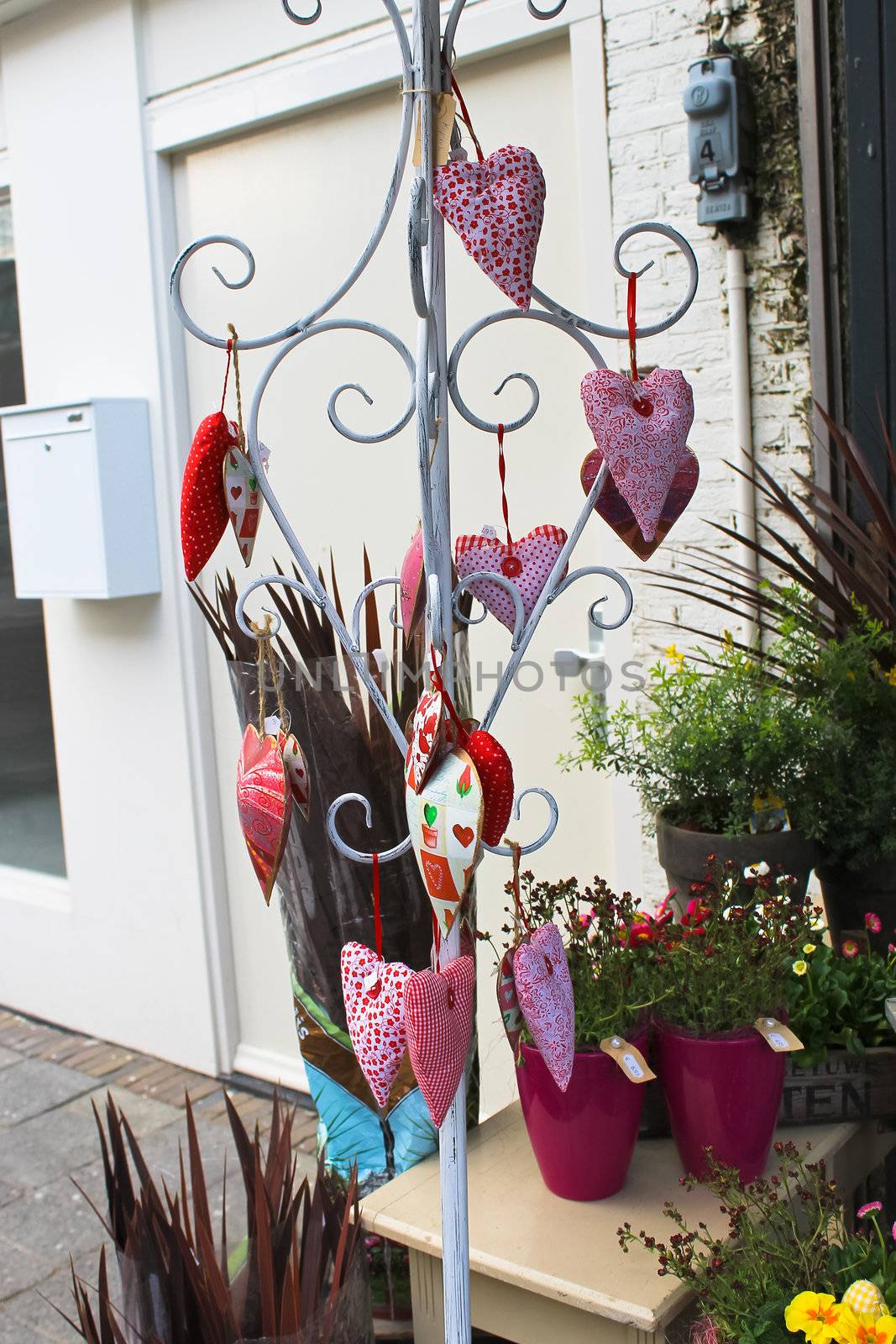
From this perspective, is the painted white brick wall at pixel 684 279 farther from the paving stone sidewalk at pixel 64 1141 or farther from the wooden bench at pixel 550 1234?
the paving stone sidewalk at pixel 64 1141

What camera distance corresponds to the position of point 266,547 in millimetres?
3311

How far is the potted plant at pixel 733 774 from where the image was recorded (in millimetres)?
1838

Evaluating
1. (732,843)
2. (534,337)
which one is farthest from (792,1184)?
(534,337)

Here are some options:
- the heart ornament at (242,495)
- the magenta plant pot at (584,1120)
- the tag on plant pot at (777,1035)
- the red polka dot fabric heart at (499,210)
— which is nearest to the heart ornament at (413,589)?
the heart ornament at (242,495)

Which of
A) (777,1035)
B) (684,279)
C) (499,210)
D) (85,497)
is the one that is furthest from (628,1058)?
(85,497)

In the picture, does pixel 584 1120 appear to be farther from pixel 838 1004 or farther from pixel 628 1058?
pixel 838 1004

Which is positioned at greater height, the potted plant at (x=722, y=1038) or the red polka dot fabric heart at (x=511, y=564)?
the red polka dot fabric heart at (x=511, y=564)

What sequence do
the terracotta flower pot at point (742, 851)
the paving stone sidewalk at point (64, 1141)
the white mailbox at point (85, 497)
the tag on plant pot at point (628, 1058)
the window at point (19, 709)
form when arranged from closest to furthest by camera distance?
the tag on plant pot at point (628, 1058), the terracotta flower pot at point (742, 851), the paving stone sidewalk at point (64, 1141), the white mailbox at point (85, 497), the window at point (19, 709)

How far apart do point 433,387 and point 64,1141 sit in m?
2.76

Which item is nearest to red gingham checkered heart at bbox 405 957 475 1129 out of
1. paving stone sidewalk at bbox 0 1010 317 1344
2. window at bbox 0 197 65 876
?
paving stone sidewalk at bbox 0 1010 317 1344

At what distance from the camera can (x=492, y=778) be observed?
109 centimetres

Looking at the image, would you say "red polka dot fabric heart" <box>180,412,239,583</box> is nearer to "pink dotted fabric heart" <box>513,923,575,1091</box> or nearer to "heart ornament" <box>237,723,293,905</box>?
"heart ornament" <box>237,723,293,905</box>

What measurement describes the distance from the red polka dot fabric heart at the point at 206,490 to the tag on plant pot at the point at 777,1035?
0.81m

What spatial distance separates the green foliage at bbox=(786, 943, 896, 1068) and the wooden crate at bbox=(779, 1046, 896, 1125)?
15 mm
